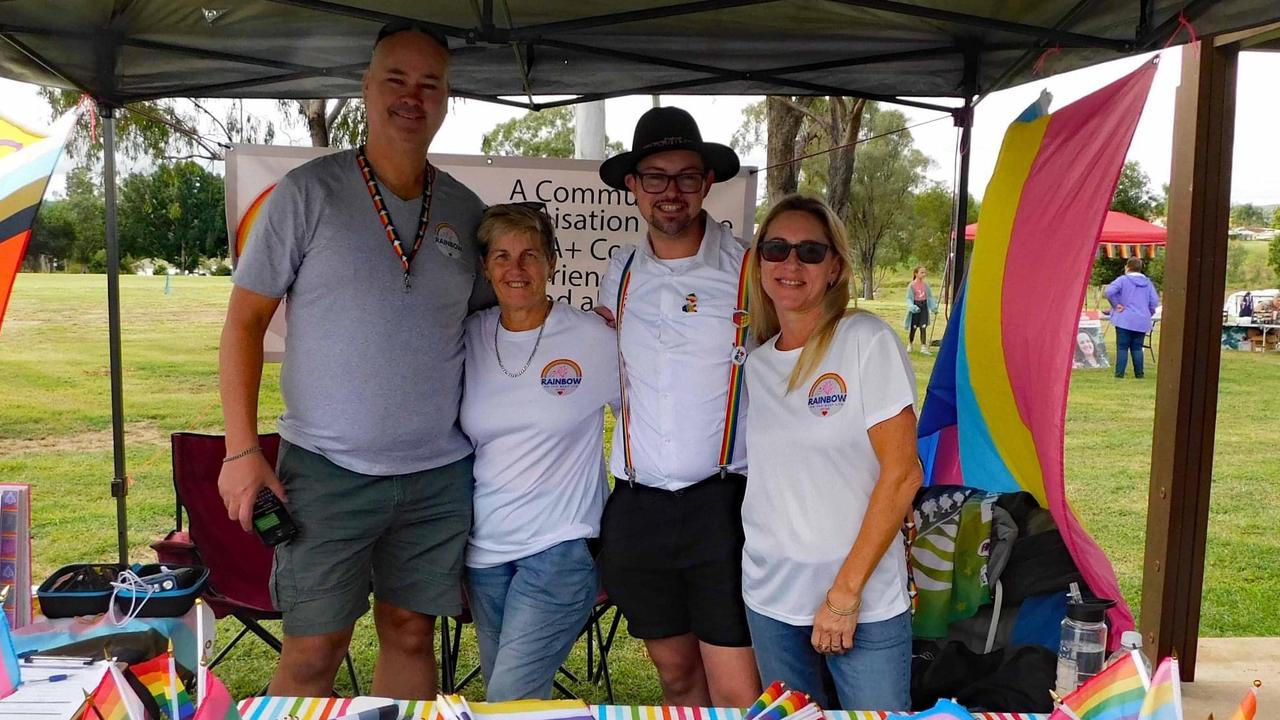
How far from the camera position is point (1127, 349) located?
11.8 metres

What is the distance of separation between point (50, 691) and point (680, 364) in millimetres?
1227

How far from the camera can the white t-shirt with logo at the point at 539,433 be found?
196 centimetres

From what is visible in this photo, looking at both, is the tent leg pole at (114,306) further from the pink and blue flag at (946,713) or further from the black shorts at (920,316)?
the black shorts at (920,316)

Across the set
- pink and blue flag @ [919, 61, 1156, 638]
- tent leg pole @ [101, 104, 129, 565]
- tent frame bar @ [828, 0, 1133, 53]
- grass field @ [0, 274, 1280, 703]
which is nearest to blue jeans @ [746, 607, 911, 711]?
pink and blue flag @ [919, 61, 1156, 638]

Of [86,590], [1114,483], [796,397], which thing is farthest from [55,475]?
[1114,483]

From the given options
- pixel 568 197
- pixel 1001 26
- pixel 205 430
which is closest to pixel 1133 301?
pixel 568 197

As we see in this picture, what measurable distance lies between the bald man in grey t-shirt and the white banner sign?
145cm

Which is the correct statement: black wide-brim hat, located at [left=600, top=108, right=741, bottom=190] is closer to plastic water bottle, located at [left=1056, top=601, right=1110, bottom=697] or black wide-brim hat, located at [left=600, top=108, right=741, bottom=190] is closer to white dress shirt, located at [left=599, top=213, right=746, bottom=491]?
white dress shirt, located at [left=599, top=213, right=746, bottom=491]

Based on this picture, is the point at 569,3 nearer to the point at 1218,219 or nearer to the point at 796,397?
the point at 796,397

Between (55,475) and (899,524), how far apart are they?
26.2 feet

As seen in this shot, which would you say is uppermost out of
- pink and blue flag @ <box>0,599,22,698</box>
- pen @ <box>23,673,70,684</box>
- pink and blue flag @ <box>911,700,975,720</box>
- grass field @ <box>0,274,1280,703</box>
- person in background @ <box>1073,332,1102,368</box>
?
pink and blue flag @ <box>911,700,975,720</box>

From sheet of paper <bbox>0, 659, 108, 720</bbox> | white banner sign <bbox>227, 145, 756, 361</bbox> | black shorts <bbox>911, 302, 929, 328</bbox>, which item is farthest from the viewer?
black shorts <bbox>911, 302, 929, 328</bbox>

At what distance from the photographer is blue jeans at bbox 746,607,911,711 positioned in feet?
5.45

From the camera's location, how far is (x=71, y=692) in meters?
1.38
